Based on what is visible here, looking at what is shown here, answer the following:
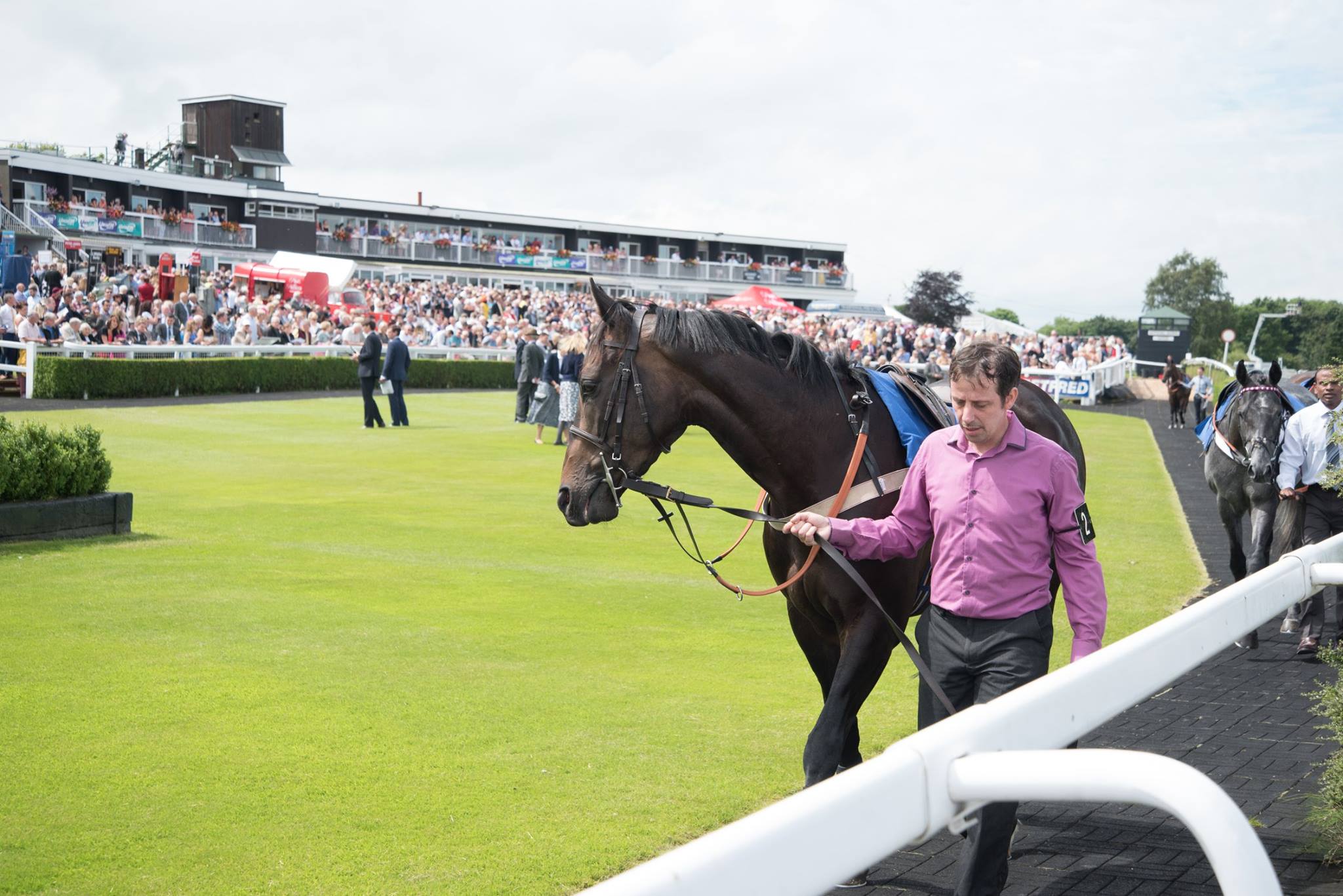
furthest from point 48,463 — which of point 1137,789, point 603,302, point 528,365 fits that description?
point 528,365

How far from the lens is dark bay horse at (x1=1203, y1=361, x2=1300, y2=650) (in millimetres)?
7734

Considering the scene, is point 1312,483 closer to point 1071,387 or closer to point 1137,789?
point 1137,789

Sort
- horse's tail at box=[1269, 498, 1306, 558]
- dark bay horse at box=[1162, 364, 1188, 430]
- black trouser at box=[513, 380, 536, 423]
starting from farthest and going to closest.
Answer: dark bay horse at box=[1162, 364, 1188, 430], black trouser at box=[513, 380, 536, 423], horse's tail at box=[1269, 498, 1306, 558]

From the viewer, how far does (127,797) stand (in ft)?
14.5

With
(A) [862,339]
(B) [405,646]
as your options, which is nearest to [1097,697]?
(B) [405,646]

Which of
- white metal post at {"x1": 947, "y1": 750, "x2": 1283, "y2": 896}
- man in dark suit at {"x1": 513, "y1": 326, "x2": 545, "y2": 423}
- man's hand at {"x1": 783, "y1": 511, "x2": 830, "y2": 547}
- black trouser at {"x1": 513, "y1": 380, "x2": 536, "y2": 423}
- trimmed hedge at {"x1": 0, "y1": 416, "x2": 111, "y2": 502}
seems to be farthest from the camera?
black trouser at {"x1": 513, "y1": 380, "x2": 536, "y2": 423}

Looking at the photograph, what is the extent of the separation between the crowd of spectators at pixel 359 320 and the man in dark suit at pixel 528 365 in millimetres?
418

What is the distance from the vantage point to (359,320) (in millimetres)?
24359

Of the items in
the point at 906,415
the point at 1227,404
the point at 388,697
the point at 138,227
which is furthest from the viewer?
the point at 138,227

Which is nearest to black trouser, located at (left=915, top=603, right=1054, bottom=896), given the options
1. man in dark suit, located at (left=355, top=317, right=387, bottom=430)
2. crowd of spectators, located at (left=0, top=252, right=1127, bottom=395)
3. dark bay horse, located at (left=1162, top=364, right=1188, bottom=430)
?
crowd of spectators, located at (left=0, top=252, right=1127, bottom=395)

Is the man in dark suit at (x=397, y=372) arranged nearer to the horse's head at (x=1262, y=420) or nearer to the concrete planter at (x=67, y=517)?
the concrete planter at (x=67, y=517)

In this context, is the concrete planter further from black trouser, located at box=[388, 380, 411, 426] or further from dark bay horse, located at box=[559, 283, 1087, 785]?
black trouser, located at box=[388, 380, 411, 426]

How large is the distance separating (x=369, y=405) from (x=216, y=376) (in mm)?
6262

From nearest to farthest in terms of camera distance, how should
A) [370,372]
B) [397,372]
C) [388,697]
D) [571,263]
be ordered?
[388,697], [370,372], [397,372], [571,263]
